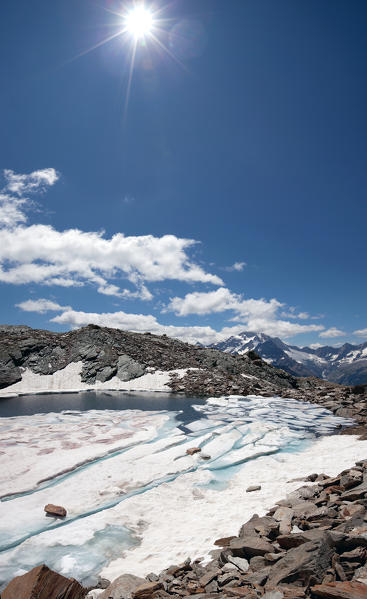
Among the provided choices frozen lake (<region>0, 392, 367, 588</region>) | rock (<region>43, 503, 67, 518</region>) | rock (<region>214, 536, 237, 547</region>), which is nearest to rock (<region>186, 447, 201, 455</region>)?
frozen lake (<region>0, 392, 367, 588</region>)

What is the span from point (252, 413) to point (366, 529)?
73.2ft

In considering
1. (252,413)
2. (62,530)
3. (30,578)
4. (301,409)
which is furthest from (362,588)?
(301,409)

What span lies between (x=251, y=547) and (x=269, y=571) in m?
0.91

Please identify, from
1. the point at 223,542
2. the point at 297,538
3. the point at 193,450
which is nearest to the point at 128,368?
the point at 193,450

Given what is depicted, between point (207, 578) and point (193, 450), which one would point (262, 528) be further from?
point (193, 450)

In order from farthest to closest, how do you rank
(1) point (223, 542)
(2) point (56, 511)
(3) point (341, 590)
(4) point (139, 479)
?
1. (4) point (139, 479)
2. (2) point (56, 511)
3. (1) point (223, 542)
4. (3) point (341, 590)

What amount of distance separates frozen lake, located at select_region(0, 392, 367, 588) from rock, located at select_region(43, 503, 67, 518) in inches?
10.0

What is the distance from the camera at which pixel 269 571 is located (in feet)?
19.5

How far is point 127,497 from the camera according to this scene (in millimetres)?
11438

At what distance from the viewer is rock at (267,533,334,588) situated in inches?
213

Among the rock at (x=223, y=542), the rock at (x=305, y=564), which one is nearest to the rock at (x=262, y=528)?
the rock at (x=223, y=542)

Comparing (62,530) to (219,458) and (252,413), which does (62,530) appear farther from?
(252,413)

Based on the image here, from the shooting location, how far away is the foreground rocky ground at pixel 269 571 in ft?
17.4

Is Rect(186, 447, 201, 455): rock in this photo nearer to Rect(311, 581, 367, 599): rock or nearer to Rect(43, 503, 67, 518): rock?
Rect(43, 503, 67, 518): rock
